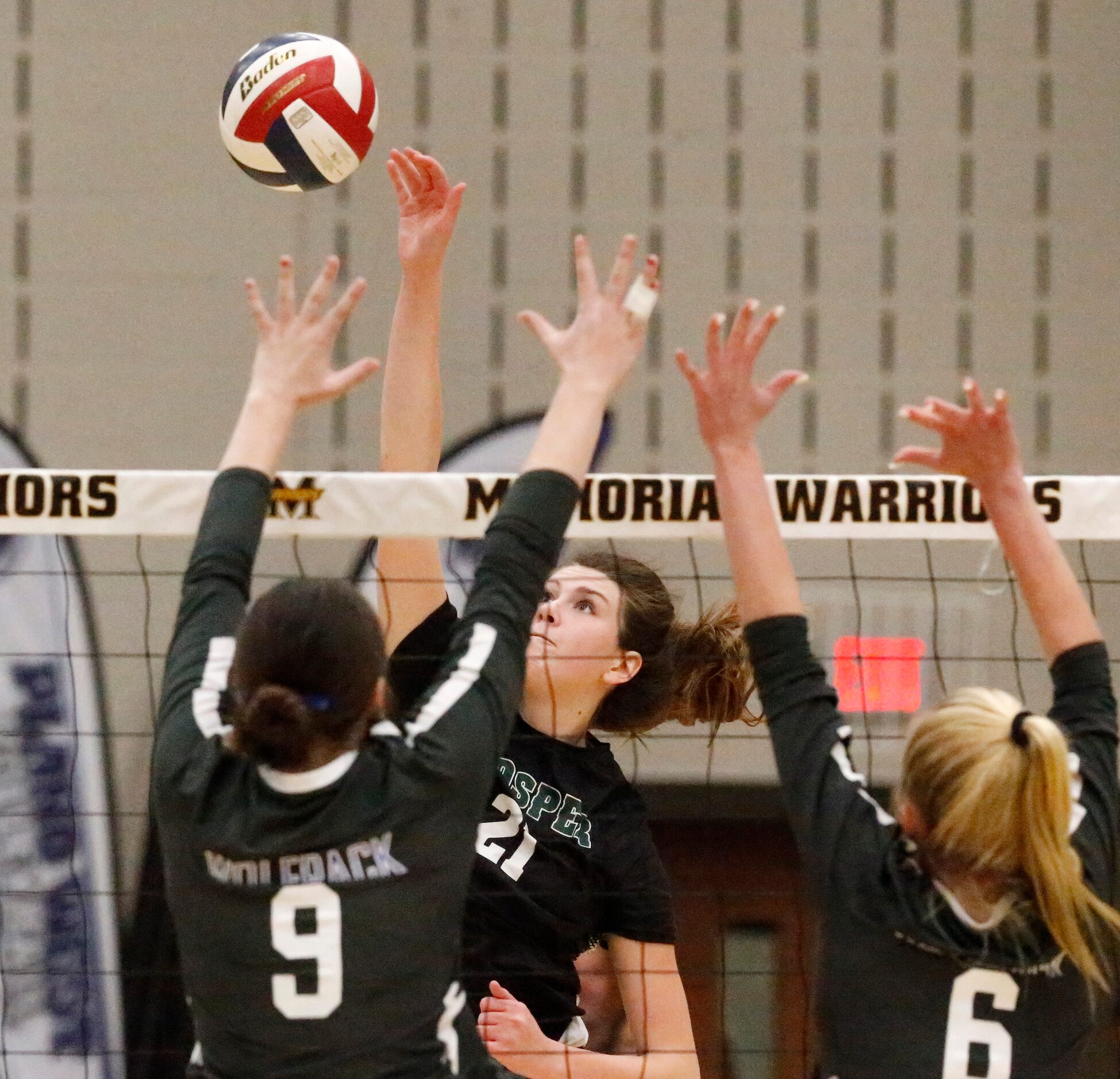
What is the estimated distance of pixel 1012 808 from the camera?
201cm

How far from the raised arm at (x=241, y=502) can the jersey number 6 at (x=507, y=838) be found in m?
1.02

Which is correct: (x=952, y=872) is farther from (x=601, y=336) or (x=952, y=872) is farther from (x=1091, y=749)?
(x=601, y=336)

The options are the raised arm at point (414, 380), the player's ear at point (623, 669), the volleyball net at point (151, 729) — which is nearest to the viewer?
the raised arm at point (414, 380)

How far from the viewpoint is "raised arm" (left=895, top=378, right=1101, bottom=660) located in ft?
7.61

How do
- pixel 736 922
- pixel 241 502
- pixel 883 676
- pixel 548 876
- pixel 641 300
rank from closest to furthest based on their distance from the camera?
Answer: pixel 241 502 → pixel 641 300 → pixel 548 876 → pixel 883 676 → pixel 736 922

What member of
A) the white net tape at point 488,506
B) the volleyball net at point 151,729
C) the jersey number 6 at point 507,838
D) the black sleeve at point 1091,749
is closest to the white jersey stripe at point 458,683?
the white net tape at point 488,506

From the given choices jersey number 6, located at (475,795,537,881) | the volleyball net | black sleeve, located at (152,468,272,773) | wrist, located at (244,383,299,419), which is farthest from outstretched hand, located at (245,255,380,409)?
the volleyball net

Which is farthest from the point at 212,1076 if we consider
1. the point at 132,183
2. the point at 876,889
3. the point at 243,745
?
the point at 132,183

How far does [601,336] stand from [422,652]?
1.00 metres

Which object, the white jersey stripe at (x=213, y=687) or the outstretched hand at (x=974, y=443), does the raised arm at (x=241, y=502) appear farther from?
the outstretched hand at (x=974, y=443)

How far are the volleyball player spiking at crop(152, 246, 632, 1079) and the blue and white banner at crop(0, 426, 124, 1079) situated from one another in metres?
4.18

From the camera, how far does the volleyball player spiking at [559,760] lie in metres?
3.06

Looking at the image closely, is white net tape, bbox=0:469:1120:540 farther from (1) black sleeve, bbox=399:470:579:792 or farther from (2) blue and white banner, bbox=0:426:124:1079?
(2) blue and white banner, bbox=0:426:124:1079

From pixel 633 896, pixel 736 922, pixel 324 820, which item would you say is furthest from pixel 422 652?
pixel 736 922
